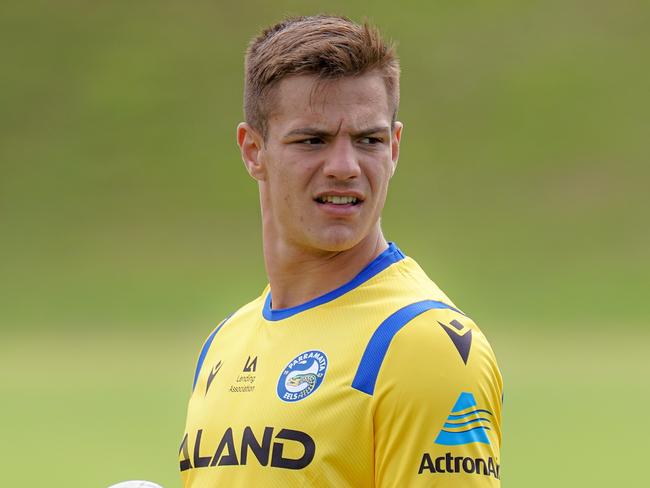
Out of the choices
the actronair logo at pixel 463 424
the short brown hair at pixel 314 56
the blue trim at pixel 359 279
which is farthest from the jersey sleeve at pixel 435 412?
the short brown hair at pixel 314 56

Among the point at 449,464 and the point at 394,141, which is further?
the point at 394,141

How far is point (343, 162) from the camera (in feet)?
9.02

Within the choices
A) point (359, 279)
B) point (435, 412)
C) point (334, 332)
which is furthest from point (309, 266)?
point (435, 412)

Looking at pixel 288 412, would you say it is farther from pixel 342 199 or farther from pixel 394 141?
pixel 394 141

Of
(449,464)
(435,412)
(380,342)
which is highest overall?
(380,342)

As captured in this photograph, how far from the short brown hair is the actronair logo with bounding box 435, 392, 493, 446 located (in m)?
0.83

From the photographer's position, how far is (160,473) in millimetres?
9430

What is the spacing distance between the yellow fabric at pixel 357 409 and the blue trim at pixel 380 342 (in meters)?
0.02

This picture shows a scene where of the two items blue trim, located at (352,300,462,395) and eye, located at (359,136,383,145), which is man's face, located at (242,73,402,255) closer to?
eye, located at (359,136,383,145)

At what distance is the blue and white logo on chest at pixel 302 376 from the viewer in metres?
2.65

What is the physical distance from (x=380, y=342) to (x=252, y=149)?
76 cm

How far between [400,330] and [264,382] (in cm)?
44

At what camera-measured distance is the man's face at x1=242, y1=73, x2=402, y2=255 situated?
276 centimetres

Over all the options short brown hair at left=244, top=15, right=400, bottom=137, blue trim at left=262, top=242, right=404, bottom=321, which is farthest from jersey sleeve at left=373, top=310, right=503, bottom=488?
short brown hair at left=244, top=15, right=400, bottom=137
